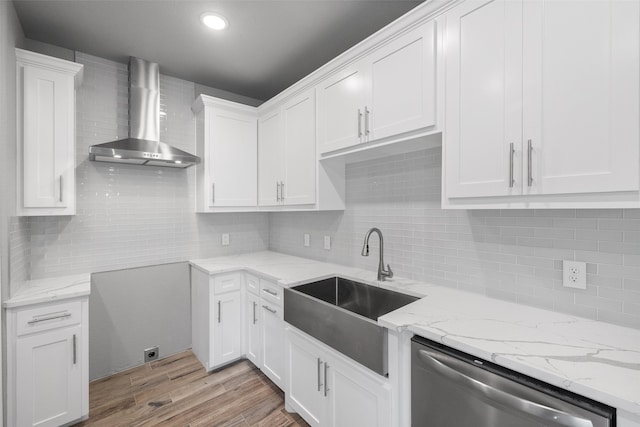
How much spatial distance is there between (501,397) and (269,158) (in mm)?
2442

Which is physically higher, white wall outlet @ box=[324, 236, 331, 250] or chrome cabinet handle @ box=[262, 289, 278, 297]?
white wall outlet @ box=[324, 236, 331, 250]

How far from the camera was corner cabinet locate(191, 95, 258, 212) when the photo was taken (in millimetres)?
2709

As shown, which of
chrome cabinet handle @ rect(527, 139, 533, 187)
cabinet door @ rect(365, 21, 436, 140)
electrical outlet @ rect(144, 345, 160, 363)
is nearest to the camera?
chrome cabinet handle @ rect(527, 139, 533, 187)

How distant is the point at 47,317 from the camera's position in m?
1.78

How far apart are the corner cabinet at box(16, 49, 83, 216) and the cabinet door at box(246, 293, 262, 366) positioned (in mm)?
1488

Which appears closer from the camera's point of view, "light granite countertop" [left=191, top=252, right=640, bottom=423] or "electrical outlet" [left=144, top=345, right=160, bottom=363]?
"light granite countertop" [left=191, top=252, right=640, bottom=423]

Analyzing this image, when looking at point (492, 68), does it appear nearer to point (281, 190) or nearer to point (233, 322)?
point (281, 190)

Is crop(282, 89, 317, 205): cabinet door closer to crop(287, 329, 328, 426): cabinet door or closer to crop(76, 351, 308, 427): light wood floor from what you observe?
crop(287, 329, 328, 426): cabinet door

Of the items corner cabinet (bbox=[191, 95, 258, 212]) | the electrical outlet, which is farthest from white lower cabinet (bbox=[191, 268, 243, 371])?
corner cabinet (bbox=[191, 95, 258, 212])

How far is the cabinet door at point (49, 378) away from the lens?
5.62ft

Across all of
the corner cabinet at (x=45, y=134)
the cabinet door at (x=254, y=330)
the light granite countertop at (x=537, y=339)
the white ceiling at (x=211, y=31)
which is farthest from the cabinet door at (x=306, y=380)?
the white ceiling at (x=211, y=31)

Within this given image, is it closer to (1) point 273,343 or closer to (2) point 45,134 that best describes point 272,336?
(1) point 273,343

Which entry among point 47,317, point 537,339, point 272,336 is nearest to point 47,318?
point 47,317

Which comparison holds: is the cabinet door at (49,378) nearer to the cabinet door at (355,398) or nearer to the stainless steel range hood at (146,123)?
the stainless steel range hood at (146,123)
